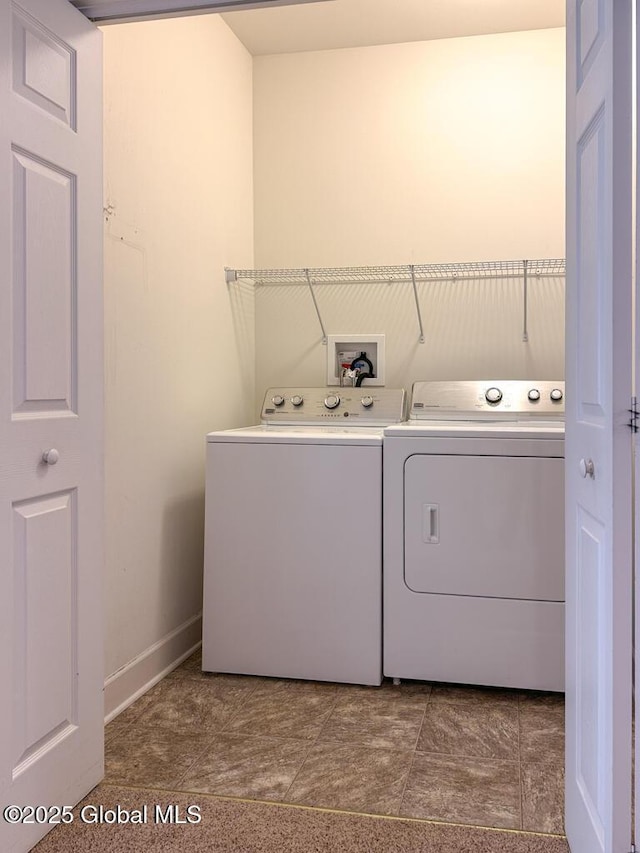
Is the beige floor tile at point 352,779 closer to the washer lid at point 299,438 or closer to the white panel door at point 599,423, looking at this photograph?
the white panel door at point 599,423

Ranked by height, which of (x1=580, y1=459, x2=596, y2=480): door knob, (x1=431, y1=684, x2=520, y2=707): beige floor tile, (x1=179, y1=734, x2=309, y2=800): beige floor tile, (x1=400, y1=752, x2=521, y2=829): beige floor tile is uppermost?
(x1=580, y1=459, x2=596, y2=480): door knob

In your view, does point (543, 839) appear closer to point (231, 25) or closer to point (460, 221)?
point (460, 221)

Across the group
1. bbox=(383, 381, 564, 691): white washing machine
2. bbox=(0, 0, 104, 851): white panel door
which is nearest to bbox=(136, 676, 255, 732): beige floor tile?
Result: bbox=(0, 0, 104, 851): white panel door

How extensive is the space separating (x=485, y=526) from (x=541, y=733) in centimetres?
64

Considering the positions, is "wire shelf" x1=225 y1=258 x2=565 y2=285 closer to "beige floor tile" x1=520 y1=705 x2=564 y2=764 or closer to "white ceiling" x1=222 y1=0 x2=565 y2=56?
"white ceiling" x1=222 y1=0 x2=565 y2=56

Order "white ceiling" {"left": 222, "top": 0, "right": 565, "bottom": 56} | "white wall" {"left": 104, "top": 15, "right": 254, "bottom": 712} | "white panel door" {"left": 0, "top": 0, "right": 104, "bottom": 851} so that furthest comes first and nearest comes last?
1. "white ceiling" {"left": 222, "top": 0, "right": 565, "bottom": 56}
2. "white wall" {"left": 104, "top": 15, "right": 254, "bottom": 712}
3. "white panel door" {"left": 0, "top": 0, "right": 104, "bottom": 851}

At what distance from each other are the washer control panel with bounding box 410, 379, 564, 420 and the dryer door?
48 cm

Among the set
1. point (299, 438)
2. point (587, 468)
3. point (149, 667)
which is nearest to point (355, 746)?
point (149, 667)

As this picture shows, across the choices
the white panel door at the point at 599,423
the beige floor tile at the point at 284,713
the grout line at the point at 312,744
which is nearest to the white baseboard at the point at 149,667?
the beige floor tile at the point at 284,713

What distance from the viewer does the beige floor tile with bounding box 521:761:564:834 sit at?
66.4 inches

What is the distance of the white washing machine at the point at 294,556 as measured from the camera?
2.51m

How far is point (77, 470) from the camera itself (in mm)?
1720

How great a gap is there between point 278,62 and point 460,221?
3.77 feet

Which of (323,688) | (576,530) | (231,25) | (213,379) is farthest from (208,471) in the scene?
(231,25)
